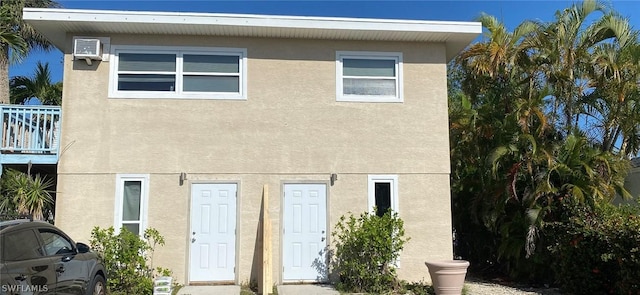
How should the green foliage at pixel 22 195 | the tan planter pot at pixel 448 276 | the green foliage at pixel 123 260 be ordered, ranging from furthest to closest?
the green foliage at pixel 22 195
the tan planter pot at pixel 448 276
the green foliage at pixel 123 260

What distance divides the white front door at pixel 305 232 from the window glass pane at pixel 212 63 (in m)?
Answer: 2.69

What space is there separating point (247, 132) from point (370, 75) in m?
2.83

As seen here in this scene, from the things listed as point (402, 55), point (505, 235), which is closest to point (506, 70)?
point (402, 55)

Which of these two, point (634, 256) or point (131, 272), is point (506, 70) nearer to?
point (634, 256)

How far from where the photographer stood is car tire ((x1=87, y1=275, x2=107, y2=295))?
7324 millimetres

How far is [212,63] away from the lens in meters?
10.7

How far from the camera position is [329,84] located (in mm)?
10891

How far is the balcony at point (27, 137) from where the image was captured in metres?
9.96

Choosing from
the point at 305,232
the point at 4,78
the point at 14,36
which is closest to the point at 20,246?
the point at 305,232

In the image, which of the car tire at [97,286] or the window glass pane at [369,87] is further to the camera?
the window glass pane at [369,87]

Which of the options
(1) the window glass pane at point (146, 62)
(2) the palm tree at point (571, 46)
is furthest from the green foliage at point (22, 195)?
(2) the palm tree at point (571, 46)

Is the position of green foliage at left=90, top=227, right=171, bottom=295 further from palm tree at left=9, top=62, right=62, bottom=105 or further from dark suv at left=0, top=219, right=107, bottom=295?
palm tree at left=9, top=62, right=62, bottom=105

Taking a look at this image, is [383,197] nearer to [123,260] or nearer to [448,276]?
[448,276]

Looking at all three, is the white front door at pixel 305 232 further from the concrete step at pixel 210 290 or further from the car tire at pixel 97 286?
the car tire at pixel 97 286
